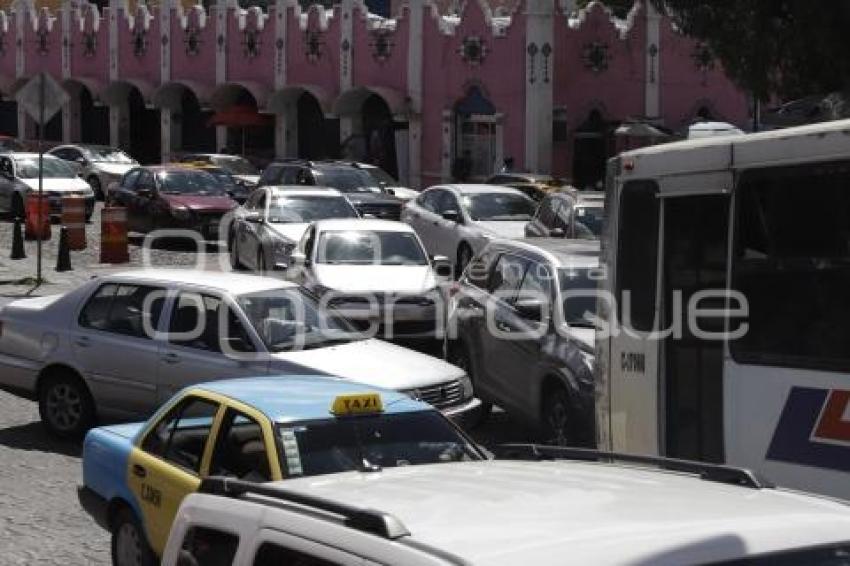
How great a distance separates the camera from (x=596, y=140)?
→ 41312 millimetres

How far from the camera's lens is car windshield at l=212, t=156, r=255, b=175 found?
41125mm

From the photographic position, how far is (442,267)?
18984mm

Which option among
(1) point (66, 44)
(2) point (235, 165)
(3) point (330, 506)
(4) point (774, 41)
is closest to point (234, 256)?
(4) point (774, 41)

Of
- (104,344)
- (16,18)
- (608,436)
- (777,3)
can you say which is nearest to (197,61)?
(16,18)

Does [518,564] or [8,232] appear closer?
[518,564]

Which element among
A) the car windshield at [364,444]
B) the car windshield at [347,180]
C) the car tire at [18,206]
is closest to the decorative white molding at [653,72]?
the car windshield at [347,180]

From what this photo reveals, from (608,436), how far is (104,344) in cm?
509

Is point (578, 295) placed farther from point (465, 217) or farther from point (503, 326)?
point (465, 217)

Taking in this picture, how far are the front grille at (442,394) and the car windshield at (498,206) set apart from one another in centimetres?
1229

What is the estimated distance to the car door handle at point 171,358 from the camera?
11906 millimetres

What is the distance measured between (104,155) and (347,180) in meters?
13.7

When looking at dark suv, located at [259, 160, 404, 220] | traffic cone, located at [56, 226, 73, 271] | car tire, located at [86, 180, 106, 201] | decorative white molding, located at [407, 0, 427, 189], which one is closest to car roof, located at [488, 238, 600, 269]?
traffic cone, located at [56, 226, 73, 271]

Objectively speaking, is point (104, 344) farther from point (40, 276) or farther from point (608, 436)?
point (40, 276)

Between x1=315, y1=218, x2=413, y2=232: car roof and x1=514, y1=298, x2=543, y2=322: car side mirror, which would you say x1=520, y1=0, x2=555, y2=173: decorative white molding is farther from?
x1=514, y1=298, x2=543, y2=322: car side mirror
